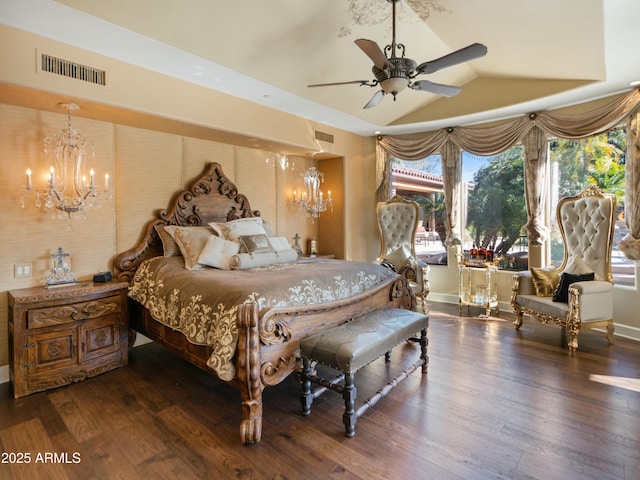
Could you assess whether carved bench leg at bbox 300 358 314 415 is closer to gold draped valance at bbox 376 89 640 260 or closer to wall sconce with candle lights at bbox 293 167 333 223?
wall sconce with candle lights at bbox 293 167 333 223

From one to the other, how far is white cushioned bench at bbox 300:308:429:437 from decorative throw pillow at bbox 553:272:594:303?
2082 mm

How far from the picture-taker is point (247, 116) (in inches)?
165

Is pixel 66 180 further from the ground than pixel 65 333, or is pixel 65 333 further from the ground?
pixel 66 180

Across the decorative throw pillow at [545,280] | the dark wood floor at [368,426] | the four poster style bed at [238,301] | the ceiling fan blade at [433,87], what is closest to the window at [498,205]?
the decorative throw pillow at [545,280]

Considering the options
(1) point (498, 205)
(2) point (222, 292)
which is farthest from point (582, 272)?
(2) point (222, 292)

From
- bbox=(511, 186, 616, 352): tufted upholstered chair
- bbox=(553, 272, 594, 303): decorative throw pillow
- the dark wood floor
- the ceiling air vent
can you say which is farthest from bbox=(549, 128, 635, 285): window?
the ceiling air vent

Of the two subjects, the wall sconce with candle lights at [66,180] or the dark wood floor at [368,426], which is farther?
the wall sconce with candle lights at [66,180]

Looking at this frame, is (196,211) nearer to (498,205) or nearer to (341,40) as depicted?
(341,40)

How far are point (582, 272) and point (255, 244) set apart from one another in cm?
373

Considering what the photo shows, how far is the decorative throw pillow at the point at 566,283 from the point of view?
12.3ft

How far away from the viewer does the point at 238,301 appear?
226 cm

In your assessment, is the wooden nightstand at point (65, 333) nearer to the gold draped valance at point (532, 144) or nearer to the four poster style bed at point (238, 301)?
the four poster style bed at point (238, 301)

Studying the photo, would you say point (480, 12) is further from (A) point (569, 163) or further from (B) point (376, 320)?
(B) point (376, 320)

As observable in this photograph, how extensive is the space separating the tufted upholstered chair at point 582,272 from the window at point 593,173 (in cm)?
38
